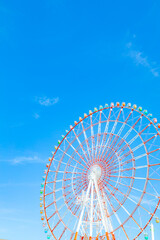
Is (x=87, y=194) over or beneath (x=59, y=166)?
beneath

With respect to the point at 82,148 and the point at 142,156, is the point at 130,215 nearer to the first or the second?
the point at 142,156

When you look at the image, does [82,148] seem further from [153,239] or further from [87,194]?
[153,239]

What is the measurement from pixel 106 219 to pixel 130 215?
255 cm

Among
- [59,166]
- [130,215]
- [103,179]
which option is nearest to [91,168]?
[103,179]

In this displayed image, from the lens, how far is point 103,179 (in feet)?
96.6

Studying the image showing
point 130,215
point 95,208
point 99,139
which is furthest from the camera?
point 99,139

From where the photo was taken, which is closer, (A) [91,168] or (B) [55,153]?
(A) [91,168]

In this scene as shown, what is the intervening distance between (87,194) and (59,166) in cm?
543

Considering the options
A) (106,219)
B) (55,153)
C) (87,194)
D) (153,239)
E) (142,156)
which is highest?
(55,153)

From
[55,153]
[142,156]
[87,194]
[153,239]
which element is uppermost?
[55,153]

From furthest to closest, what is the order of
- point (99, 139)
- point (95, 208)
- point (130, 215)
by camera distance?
point (99, 139) < point (95, 208) < point (130, 215)

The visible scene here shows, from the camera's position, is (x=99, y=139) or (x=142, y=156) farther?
(x=99, y=139)

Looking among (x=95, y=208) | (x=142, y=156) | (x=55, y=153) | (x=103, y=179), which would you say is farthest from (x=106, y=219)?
(x=55, y=153)

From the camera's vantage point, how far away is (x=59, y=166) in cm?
3219
